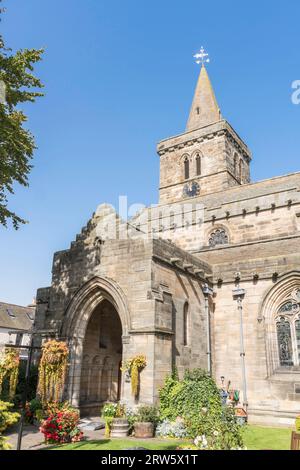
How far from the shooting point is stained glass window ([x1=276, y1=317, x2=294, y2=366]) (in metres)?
16.8

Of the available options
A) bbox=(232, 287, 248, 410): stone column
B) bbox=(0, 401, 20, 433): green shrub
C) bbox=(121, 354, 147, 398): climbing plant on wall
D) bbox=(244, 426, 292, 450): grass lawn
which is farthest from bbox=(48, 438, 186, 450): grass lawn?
bbox=(232, 287, 248, 410): stone column

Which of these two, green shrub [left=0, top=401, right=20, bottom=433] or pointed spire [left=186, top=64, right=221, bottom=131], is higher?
pointed spire [left=186, top=64, right=221, bottom=131]

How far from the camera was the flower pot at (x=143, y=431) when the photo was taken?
1181 centimetres

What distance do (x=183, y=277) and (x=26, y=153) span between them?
8993mm

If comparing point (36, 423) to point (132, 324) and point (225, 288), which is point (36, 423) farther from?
point (225, 288)

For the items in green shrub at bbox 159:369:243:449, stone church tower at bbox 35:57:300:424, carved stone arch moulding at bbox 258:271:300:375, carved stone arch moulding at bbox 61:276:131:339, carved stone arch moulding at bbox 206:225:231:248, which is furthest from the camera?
carved stone arch moulding at bbox 206:225:231:248

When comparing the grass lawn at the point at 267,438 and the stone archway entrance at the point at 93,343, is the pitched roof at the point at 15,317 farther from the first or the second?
the grass lawn at the point at 267,438

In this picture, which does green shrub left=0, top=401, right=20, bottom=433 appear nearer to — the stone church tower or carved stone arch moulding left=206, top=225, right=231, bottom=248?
the stone church tower

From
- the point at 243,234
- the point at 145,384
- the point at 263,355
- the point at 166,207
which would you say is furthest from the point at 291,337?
the point at 166,207

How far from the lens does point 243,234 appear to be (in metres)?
25.0

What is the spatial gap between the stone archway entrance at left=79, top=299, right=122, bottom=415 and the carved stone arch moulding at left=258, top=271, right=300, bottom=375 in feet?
23.8

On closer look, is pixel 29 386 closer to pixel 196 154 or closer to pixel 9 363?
pixel 9 363

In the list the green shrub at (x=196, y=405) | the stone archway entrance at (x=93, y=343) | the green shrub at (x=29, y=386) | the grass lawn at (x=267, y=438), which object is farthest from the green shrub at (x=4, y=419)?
the green shrub at (x=29, y=386)
